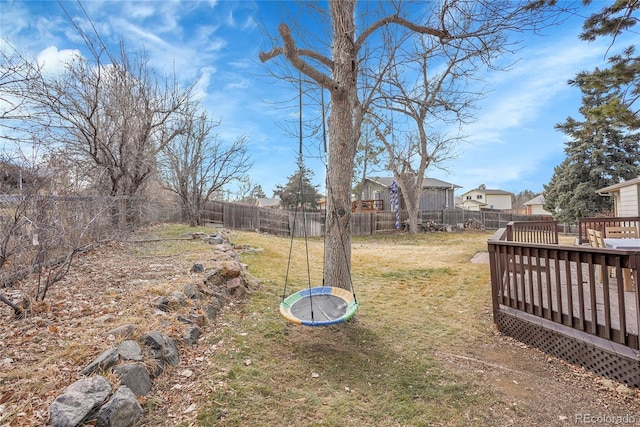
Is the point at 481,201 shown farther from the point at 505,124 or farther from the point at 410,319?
the point at 410,319

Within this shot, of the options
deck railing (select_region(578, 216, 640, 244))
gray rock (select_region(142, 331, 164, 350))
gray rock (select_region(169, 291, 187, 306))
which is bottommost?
gray rock (select_region(142, 331, 164, 350))

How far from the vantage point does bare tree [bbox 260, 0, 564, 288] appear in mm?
3387

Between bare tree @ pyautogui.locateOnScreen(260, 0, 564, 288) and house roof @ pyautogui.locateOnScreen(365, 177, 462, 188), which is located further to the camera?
house roof @ pyautogui.locateOnScreen(365, 177, 462, 188)

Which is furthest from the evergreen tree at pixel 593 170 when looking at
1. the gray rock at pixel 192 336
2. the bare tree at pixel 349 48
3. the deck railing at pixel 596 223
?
the gray rock at pixel 192 336

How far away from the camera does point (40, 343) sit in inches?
90.3

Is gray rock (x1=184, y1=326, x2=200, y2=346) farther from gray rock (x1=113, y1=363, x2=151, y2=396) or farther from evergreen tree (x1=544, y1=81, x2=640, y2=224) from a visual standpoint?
evergreen tree (x1=544, y1=81, x2=640, y2=224)

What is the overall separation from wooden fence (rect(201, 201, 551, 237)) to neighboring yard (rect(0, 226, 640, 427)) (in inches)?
344

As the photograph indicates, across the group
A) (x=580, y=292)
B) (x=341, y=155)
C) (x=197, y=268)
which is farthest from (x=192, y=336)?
(x=580, y=292)

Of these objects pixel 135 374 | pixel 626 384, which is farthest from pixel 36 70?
pixel 626 384

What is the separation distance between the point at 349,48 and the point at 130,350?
3.63m

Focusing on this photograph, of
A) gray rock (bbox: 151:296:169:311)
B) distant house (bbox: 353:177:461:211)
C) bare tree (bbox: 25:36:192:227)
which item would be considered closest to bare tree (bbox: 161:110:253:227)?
bare tree (bbox: 25:36:192:227)

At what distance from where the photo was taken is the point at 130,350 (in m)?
2.18

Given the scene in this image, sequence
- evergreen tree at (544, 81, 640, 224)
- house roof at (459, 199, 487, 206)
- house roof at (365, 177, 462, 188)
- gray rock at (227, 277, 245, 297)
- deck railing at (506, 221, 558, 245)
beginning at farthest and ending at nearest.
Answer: house roof at (459, 199, 487, 206)
house roof at (365, 177, 462, 188)
evergreen tree at (544, 81, 640, 224)
deck railing at (506, 221, 558, 245)
gray rock at (227, 277, 245, 297)

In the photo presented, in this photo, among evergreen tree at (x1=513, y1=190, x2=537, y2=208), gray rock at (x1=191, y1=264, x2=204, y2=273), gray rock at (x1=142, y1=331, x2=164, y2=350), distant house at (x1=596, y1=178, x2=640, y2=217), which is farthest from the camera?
evergreen tree at (x1=513, y1=190, x2=537, y2=208)
